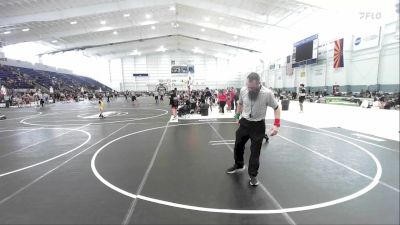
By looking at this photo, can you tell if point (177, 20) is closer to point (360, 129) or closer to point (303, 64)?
point (303, 64)

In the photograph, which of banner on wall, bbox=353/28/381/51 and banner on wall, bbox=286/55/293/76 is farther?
banner on wall, bbox=286/55/293/76

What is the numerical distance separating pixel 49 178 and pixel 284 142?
20.0 feet

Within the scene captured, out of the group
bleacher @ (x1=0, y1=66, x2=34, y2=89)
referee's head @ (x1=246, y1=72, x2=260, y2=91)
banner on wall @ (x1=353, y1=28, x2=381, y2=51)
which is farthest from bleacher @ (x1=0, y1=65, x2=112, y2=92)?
banner on wall @ (x1=353, y1=28, x2=381, y2=51)

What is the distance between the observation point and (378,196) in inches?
157

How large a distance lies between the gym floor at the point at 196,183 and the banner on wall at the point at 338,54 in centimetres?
1980

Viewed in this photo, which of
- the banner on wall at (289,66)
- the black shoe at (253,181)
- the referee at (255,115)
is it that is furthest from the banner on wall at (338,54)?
the black shoe at (253,181)

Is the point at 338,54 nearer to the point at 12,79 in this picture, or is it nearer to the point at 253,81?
the point at 253,81

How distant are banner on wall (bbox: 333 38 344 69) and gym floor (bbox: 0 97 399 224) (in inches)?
780

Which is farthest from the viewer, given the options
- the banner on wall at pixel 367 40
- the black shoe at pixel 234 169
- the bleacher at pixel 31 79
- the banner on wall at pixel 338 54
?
the bleacher at pixel 31 79

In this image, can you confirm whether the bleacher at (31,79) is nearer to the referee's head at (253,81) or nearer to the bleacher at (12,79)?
the bleacher at (12,79)

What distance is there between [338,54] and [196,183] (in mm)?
25850

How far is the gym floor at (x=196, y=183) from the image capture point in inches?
140

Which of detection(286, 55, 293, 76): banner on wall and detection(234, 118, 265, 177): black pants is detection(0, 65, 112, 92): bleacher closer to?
detection(286, 55, 293, 76): banner on wall

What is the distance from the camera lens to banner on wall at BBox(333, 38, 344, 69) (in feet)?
82.9
